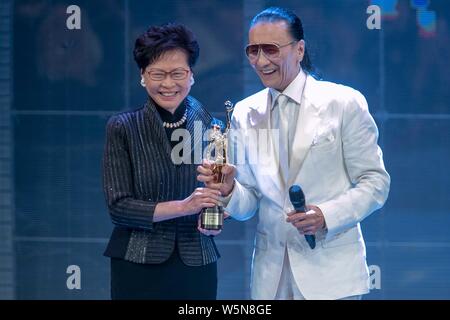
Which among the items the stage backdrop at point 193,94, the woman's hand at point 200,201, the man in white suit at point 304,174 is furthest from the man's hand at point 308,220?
the stage backdrop at point 193,94

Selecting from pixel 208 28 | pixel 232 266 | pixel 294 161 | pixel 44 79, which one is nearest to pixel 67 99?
pixel 44 79

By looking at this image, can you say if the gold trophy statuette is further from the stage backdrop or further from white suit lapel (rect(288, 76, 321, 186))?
the stage backdrop

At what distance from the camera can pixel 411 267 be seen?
4301mm

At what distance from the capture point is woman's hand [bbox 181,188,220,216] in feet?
9.26

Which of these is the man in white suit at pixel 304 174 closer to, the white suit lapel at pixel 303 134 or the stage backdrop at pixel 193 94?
the white suit lapel at pixel 303 134

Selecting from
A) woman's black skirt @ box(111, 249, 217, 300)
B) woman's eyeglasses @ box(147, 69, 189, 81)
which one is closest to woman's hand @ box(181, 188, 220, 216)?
woman's black skirt @ box(111, 249, 217, 300)

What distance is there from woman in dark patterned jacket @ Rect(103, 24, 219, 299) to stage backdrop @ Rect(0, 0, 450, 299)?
4.47 feet

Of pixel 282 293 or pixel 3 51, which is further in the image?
pixel 3 51

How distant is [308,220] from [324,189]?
0.50ft

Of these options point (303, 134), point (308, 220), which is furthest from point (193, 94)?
point (308, 220)

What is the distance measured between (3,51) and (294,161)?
199 cm

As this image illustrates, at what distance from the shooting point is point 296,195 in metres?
2.69

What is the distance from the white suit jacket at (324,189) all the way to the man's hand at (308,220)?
→ 0.08 feet
